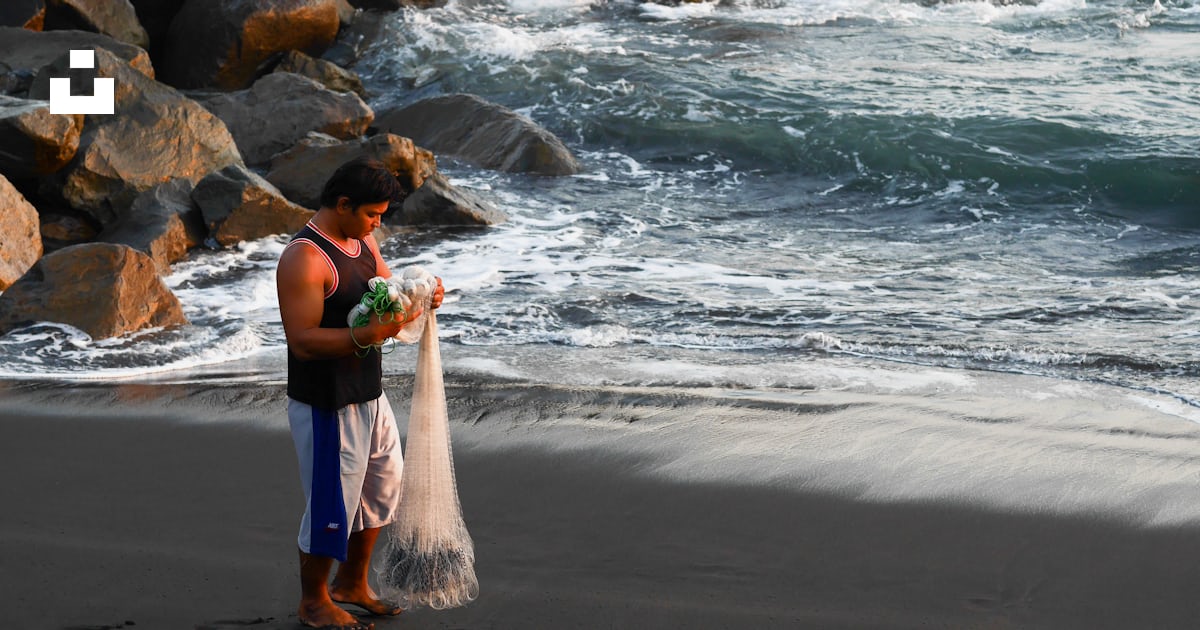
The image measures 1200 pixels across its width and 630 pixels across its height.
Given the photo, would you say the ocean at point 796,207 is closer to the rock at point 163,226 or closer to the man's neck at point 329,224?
the rock at point 163,226

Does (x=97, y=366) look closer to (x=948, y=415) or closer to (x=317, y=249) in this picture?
(x=317, y=249)

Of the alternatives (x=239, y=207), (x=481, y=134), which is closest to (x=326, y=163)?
(x=239, y=207)

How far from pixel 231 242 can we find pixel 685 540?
20.1 ft

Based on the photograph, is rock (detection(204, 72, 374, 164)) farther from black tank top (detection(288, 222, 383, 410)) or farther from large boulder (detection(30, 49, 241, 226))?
black tank top (detection(288, 222, 383, 410))

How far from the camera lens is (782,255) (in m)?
10.0

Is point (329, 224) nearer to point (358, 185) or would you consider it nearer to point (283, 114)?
point (358, 185)

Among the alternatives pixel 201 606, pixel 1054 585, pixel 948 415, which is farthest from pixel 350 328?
pixel 948 415

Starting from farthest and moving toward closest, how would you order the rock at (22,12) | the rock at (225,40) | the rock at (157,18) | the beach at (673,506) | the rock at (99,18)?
the rock at (157,18) < the rock at (225,40) < the rock at (99,18) < the rock at (22,12) < the beach at (673,506)

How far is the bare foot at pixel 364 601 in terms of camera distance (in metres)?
3.81

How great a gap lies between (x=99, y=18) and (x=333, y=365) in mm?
12791

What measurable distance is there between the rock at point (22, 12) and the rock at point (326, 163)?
4.78 meters

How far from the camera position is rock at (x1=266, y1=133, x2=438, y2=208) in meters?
10.7

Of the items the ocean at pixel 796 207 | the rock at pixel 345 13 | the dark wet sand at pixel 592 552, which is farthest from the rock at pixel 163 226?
the rock at pixel 345 13

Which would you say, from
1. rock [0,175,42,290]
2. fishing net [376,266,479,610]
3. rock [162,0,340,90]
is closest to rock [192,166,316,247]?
rock [0,175,42,290]
